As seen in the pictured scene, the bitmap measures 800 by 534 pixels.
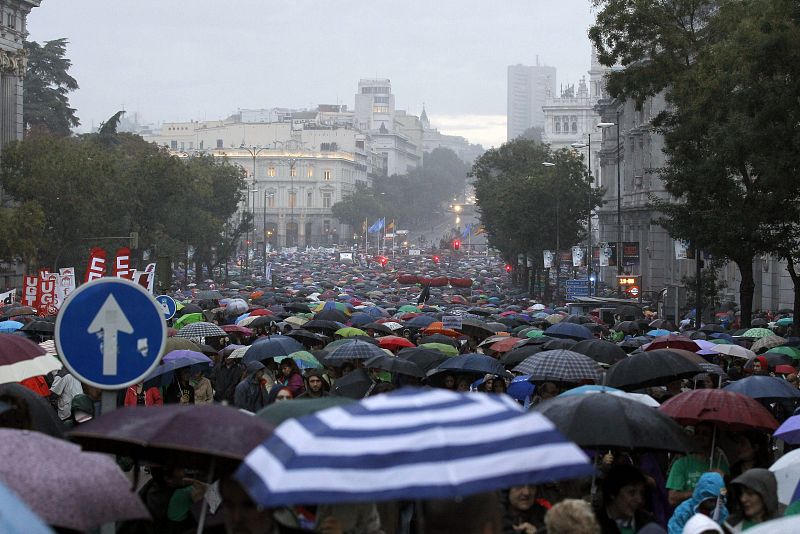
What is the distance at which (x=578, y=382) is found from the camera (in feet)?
49.3

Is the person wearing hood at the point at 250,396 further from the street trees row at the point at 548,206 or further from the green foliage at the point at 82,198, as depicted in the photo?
the street trees row at the point at 548,206

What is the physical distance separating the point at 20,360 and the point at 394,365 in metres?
5.67

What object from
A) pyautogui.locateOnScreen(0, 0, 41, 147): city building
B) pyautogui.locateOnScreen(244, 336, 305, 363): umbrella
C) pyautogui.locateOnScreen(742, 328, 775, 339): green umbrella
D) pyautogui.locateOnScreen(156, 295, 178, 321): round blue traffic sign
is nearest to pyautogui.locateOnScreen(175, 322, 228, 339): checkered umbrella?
pyautogui.locateOnScreen(156, 295, 178, 321): round blue traffic sign

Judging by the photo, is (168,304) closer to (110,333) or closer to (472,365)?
(472,365)

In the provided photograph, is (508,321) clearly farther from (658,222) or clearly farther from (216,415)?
(216,415)

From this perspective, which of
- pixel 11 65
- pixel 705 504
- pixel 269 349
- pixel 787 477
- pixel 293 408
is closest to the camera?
pixel 293 408

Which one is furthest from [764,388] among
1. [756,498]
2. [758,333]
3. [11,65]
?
[11,65]

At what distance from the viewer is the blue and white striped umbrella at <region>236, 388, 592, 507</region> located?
15.8 feet

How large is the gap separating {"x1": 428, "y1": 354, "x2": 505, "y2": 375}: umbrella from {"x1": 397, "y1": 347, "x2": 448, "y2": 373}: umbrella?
1.33 metres

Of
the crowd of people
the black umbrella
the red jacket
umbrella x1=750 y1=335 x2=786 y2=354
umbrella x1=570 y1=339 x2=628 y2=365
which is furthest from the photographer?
umbrella x1=750 y1=335 x2=786 y2=354

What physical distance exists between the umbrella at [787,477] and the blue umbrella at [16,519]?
5.02m

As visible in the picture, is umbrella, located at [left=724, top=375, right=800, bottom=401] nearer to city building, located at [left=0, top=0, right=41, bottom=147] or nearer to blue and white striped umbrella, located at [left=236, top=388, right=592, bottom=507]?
blue and white striped umbrella, located at [left=236, top=388, right=592, bottom=507]

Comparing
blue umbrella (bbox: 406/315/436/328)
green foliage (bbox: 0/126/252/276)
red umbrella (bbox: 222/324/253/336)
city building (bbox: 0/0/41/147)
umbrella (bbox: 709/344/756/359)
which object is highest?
city building (bbox: 0/0/41/147)

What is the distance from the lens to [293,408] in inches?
285
